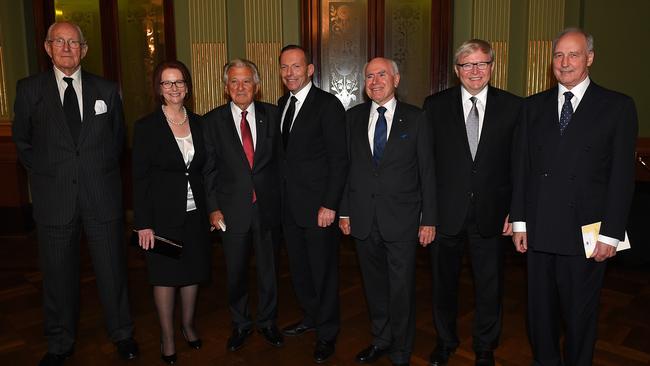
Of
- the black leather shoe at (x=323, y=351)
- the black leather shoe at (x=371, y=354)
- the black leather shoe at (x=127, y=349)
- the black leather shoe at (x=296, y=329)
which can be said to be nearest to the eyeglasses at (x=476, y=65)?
the black leather shoe at (x=371, y=354)

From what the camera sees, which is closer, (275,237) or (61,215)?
(61,215)

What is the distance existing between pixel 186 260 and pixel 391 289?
1.09 meters

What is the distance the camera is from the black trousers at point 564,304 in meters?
2.34

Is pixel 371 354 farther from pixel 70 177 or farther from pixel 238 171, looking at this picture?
pixel 70 177

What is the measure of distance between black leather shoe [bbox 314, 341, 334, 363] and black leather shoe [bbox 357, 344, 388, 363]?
0.55ft

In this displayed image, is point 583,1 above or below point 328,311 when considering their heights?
above

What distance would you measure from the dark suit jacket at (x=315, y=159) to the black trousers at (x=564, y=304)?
1.02 metres

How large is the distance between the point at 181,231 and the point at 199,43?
376cm

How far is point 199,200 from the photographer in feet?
9.36

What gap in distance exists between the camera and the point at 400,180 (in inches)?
103

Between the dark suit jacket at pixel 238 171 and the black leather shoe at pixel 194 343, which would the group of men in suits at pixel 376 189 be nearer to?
the dark suit jacket at pixel 238 171

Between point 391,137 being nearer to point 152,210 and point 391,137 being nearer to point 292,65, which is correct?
point 292,65

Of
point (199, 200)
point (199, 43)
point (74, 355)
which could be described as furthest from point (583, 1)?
point (74, 355)

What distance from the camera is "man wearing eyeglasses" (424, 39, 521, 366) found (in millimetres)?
2564
